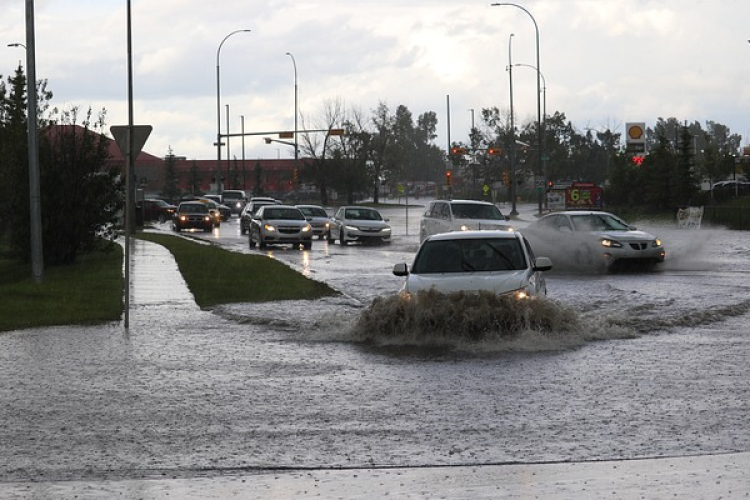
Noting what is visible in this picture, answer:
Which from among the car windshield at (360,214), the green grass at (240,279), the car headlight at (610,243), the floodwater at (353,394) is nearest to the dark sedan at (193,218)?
the car windshield at (360,214)

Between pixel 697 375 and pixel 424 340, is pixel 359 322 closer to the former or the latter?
pixel 424 340

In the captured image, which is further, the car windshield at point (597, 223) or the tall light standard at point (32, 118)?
the car windshield at point (597, 223)

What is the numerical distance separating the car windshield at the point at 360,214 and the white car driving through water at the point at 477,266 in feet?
108

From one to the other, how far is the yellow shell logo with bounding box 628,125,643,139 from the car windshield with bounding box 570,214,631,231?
201ft

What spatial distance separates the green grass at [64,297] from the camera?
66.5ft

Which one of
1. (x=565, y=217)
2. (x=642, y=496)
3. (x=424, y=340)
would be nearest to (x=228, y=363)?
(x=424, y=340)

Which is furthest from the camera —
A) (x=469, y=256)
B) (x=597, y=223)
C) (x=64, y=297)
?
(x=597, y=223)

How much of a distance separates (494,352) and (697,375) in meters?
2.81

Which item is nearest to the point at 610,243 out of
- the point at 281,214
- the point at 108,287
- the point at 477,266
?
the point at 108,287

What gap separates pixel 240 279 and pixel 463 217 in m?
11.9

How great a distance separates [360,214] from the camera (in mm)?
51500

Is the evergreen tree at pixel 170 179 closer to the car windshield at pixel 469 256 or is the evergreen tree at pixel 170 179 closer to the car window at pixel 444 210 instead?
the car window at pixel 444 210

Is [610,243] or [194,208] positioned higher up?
[194,208]

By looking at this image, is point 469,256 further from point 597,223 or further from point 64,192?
point 64,192
